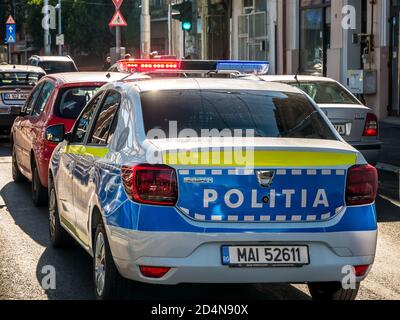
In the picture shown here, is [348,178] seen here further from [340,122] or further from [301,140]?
[340,122]

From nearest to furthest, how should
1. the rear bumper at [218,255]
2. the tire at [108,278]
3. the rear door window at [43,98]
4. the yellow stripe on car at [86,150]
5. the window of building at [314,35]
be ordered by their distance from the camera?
1. the rear bumper at [218,255]
2. the tire at [108,278]
3. the yellow stripe on car at [86,150]
4. the rear door window at [43,98]
5. the window of building at [314,35]

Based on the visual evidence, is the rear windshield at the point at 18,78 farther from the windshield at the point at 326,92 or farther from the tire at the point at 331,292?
the tire at the point at 331,292

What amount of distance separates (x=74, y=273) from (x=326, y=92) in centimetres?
616

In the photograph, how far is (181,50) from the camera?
1698 inches

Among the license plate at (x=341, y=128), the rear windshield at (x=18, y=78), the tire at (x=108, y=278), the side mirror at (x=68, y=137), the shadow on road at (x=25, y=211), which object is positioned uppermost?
the rear windshield at (x=18, y=78)

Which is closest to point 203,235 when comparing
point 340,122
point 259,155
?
point 259,155

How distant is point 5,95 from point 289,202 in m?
14.6

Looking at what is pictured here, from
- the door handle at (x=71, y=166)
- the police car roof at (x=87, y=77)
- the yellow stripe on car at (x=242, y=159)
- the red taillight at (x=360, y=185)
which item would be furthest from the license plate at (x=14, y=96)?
the red taillight at (x=360, y=185)

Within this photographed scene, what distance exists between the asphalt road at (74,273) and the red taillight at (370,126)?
1.80 m

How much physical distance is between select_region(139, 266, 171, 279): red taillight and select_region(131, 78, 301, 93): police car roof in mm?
1484

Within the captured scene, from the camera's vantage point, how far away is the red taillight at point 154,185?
17.9 ft

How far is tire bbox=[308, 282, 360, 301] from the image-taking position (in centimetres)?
607

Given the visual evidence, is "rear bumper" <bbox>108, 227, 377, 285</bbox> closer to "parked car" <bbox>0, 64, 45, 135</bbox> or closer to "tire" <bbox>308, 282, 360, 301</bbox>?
"tire" <bbox>308, 282, 360, 301</bbox>

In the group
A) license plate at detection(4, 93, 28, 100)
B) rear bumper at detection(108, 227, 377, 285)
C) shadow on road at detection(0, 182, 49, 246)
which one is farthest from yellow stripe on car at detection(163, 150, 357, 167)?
license plate at detection(4, 93, 28, 100)
